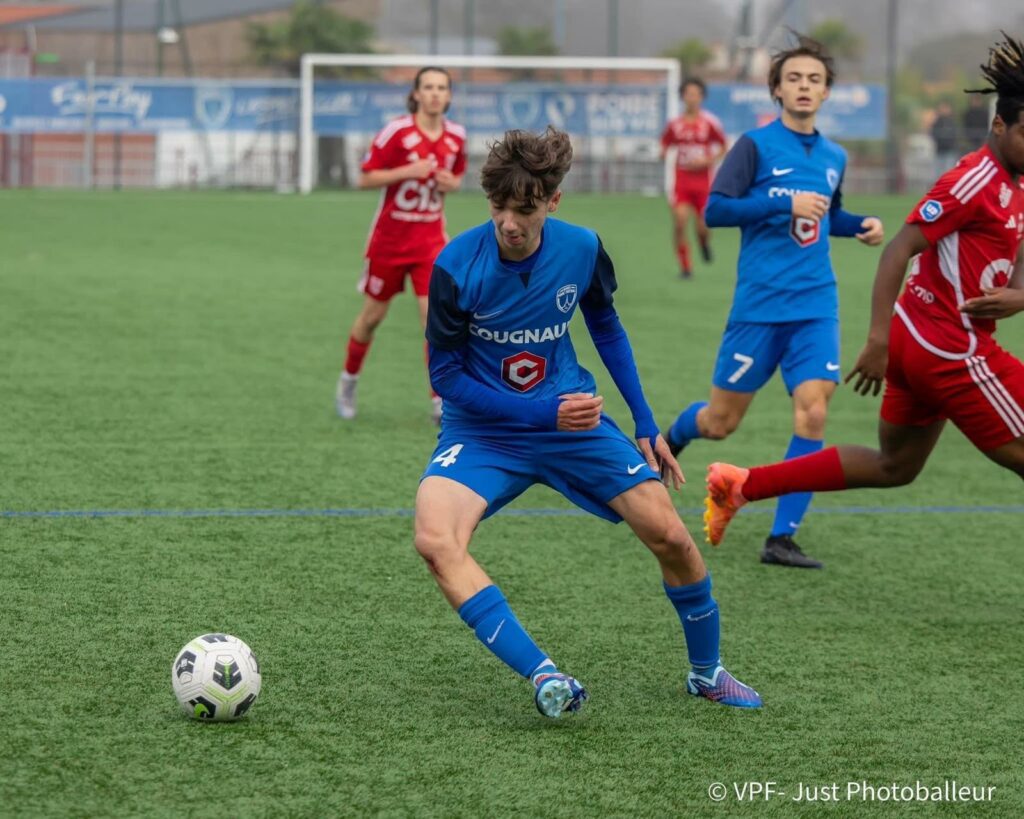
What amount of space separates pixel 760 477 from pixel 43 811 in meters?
3.04

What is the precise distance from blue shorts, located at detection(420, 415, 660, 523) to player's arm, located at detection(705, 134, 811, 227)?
2295mm

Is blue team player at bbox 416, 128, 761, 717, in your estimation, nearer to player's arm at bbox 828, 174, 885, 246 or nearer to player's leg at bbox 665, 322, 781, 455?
player's leg at bbox 665, 322, 781, 455

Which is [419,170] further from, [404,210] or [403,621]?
[403,621]

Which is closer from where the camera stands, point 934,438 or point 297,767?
point 297,767

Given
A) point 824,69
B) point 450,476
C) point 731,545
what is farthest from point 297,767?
point 824,69

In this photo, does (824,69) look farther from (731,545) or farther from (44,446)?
(44,446)

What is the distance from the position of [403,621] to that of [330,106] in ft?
93.8

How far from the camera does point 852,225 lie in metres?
6.70

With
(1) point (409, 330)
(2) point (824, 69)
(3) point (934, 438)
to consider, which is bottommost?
(1) point (409, 330)

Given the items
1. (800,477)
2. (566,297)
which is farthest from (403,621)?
(800,477)

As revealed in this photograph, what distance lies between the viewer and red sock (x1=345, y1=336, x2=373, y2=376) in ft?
30.0

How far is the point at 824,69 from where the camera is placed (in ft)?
21.7

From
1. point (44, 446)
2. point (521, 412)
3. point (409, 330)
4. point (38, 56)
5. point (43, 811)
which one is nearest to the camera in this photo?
point (43, 811)

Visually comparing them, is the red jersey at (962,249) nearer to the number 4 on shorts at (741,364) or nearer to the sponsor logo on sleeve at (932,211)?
the sponsor logo on sleeve at (932,211)
